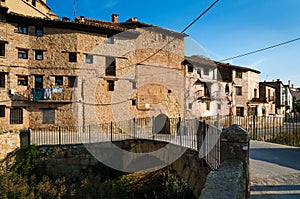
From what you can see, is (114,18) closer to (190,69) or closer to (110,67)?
(110,67)

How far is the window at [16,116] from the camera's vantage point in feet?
58.8

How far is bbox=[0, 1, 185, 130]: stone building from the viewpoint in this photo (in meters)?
18.0

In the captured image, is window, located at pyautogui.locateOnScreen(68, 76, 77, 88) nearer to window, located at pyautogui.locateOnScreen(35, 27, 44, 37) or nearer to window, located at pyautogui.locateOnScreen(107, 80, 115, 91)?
window, located at pyautogui.locateOnScreen(107, 80, 115, 91)

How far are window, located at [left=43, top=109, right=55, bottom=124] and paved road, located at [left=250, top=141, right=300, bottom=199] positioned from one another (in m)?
16.9

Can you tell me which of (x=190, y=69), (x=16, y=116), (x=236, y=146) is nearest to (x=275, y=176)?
(x=236, y=146)

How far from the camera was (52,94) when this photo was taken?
19172mm

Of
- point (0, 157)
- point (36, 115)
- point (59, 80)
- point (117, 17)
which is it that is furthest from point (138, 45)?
point (0, 157)

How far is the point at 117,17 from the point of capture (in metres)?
25.7

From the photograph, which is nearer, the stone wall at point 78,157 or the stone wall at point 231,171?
the stone wall at point 231,171

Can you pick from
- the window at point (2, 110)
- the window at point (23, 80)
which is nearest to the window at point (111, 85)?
the window at point (23, 80)

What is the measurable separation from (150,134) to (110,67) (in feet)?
27.6

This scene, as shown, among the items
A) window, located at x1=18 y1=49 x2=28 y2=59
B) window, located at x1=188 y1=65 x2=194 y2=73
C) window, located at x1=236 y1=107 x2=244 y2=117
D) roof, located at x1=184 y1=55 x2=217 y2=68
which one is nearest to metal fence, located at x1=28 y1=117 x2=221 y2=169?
window, located at x1=18 y1=49 x2=28 y2=59

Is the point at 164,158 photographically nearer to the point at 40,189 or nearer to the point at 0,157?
the point at 40,189

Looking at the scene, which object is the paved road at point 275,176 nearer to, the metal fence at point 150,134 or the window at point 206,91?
the metal fence at point 150,134
